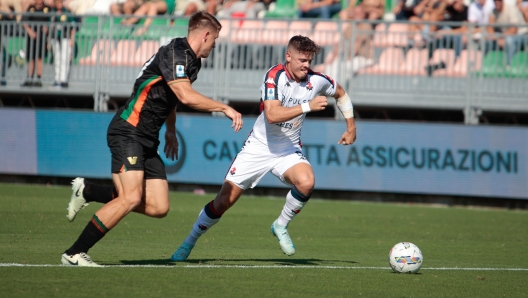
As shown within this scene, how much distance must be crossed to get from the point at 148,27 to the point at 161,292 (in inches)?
481

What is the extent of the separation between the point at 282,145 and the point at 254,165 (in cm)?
42

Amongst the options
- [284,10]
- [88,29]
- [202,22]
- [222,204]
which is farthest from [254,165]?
[284,10]

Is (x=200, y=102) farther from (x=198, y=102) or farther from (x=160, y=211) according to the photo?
(x=160, y=211)

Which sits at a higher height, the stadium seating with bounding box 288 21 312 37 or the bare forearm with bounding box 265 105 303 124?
the stadium seating with bounding box 288 21 312 37

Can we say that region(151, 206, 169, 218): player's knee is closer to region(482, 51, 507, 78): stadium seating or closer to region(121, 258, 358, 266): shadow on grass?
region(121, 258, 358, 266): shadow on grass

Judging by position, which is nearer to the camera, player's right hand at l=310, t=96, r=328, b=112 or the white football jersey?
player's right hand at l=310, t=96, r=328, b=112

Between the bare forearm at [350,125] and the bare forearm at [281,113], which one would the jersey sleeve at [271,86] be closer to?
the bare forearm at [281,113]

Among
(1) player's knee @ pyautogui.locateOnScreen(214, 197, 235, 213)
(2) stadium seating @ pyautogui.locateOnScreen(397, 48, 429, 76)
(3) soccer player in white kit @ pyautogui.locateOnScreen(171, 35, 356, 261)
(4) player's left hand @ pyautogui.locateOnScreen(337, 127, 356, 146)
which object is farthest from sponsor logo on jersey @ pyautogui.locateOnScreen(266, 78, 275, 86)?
(2) stadium seating @ pyautogui.locateOnScreen(397, 48, 429, 76)

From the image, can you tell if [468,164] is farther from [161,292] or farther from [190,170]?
[161,292]

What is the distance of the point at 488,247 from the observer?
10.6 m

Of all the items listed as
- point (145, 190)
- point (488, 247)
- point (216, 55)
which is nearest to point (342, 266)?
point (145, 190)

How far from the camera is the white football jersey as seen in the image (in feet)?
28.9

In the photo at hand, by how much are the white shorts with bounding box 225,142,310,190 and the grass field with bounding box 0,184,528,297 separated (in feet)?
2.82

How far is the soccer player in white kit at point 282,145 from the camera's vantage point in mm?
8445
